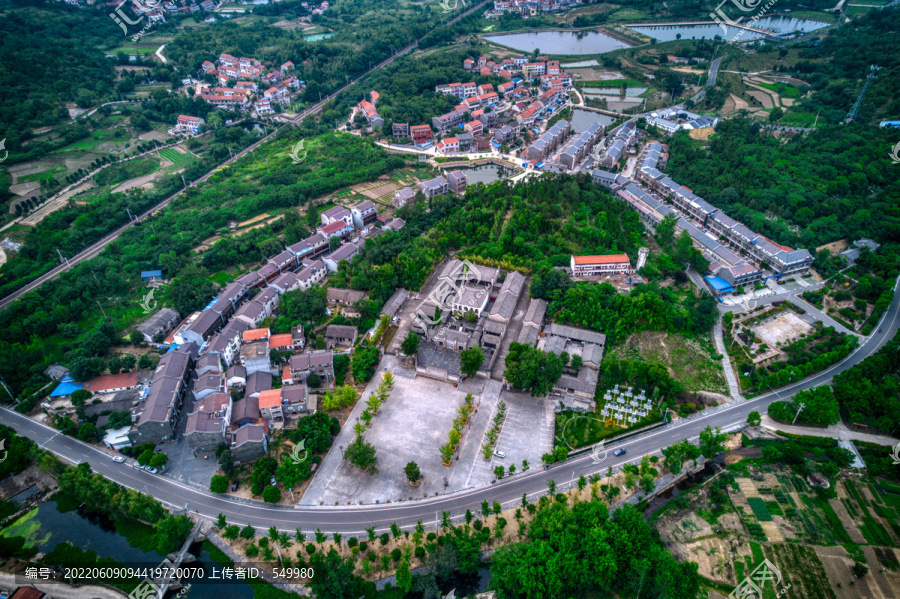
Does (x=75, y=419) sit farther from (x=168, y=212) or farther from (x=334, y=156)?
(x=334, y=156)

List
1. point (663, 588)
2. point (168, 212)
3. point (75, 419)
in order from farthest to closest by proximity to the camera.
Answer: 1. point (168, 212)
2. point (75, 419)
3. point (663, 588)

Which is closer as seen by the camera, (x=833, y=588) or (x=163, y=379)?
(x=833, y=588)

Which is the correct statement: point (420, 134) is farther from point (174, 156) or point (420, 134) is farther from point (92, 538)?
point (92, 538)

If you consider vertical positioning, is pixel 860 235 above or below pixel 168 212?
above

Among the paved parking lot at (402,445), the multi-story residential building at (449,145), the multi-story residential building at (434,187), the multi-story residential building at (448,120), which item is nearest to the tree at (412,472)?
the paved parking lot at (402,445)

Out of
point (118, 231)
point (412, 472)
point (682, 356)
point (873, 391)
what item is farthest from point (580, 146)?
point (118, 231)

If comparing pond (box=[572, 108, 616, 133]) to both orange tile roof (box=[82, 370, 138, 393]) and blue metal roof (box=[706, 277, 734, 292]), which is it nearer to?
blue metal roof (box=[706, 277, 734, 292])

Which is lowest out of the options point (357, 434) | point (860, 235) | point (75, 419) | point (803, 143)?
point (75, 419)

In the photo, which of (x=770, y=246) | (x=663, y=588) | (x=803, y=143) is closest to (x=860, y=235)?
(x=770, y=246)

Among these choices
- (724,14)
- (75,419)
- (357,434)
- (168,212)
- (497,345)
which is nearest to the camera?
(357,434)
